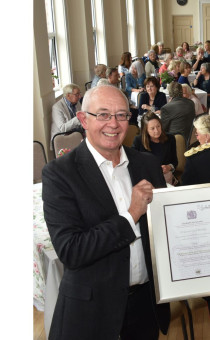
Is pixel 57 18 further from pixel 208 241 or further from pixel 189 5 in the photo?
pixel 189 5

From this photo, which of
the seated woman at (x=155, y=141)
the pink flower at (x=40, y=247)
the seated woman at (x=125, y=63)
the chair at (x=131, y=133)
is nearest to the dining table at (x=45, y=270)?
the pink flower at (x=40, y=247)

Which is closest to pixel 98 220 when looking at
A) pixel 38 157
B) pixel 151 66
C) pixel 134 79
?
pixel 38 157

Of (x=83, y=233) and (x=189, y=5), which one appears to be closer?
(x=83, y=233)

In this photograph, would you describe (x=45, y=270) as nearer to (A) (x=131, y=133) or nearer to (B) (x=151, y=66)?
(A) (x=131, y=133)

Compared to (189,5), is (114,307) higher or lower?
lower

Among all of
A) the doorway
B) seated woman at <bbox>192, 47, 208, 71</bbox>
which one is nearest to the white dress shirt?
seated woman at <bbox>192, 47, 208, 71</bbox>

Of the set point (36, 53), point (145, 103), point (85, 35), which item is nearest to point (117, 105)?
point (36, 53)

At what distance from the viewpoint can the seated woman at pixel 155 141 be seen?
405cm

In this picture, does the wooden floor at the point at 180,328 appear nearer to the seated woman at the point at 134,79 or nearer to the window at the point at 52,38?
the window at the point at 52,38

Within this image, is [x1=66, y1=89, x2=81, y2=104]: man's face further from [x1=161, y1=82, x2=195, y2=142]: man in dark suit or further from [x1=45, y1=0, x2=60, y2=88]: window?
[x1=45, y1=0, x2=60, y2=88]: window

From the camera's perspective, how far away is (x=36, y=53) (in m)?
5.79

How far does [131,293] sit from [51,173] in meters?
0.58

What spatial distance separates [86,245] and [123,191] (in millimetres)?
274
